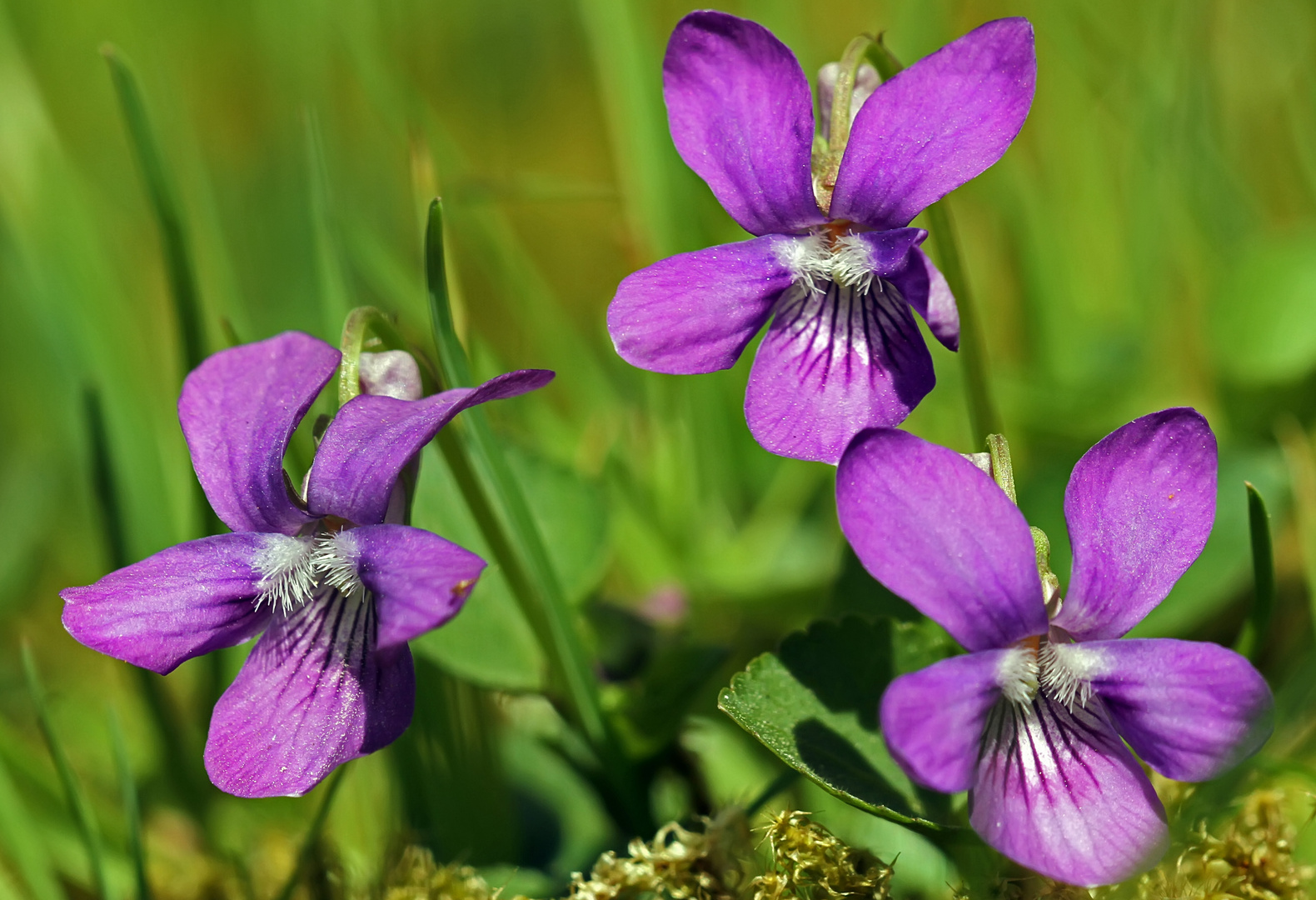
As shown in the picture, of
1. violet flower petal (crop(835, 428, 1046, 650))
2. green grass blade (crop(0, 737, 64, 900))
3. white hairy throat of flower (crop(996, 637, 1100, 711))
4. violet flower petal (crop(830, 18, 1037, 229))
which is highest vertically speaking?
violet flower petal (crop(830, 18, 1037, 229))

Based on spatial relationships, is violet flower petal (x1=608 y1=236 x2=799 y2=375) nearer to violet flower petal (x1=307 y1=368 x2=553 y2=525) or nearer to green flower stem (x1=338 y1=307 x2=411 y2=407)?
violet flower petal (x1=307 y1=368 x2=553 y2=525)

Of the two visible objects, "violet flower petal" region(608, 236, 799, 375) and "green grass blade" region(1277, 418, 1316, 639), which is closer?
"violet flower petal" region(608, 236, 799, 375)

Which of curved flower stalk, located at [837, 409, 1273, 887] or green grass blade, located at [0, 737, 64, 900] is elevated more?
curved flower stalk, located at [837, 409, 1273, 887]

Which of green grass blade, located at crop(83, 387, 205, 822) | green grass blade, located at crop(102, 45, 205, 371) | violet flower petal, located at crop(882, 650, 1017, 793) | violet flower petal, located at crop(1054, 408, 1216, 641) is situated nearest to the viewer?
violet flower petal, located at crop(882, 650, 1017, 793)

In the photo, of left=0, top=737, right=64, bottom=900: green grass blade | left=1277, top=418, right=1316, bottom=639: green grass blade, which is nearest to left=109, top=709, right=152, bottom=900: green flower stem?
left=0, top=737, right=64, bottom=900: green grass blade

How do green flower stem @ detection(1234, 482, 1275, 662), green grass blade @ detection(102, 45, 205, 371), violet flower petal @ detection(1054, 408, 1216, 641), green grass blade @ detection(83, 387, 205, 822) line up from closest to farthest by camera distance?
violet flower petal @ detection(1054, 408, 1216, 641) → green flower stem @ detection(1234, 482, 1275, 662) → green grass blade @ detection(102, 45, 205, 371) → green grass blade @ detection(83, 387, 205, 822)

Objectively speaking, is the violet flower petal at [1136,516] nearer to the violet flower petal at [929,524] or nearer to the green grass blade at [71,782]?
the violet flower petal at [929,524]

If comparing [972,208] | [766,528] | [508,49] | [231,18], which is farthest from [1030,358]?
[231,18]
